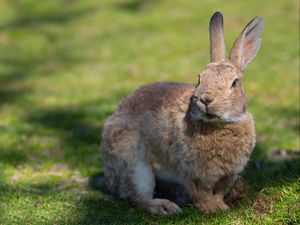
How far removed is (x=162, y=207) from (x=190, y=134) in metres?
0.87

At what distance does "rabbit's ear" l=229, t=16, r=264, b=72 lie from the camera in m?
5.88

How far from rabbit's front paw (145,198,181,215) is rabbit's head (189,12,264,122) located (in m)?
1.07

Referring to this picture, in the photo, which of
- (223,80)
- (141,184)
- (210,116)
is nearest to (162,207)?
(141,184)

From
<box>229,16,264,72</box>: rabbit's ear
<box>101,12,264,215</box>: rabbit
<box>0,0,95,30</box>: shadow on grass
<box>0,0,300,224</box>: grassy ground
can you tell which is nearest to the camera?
<box>101,12,264,215</box>: rabbit

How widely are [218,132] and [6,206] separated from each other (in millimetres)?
2369

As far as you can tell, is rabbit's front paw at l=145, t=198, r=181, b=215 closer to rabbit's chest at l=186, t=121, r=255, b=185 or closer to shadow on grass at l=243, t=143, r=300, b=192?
rabbit's chest at l=186, t=121, r=255, b=185

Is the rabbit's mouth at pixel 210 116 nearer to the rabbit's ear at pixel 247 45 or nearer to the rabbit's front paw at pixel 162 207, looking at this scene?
the rabbit's ear at pixel 247 45

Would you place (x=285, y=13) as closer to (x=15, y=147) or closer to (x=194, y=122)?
(x=15, y=147)

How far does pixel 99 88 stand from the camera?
12.5 metres

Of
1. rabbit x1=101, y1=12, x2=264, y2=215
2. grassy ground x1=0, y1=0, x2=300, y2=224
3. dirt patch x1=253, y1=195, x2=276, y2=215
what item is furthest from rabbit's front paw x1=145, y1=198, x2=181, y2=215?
dirt patch x1=253, y1=195, x2=276, y2=215

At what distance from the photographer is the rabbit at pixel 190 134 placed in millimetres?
5543

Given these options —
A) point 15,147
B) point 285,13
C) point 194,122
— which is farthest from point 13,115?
point 285,13

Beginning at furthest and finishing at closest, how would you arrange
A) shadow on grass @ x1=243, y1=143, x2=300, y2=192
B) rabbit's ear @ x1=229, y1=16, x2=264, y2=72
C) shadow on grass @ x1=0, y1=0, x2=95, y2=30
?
shadow on grass @ x1=0, y1=0, x2=95, y2=30 → shadow on grass @ x1=243, y1=143, x2=300, y2=192 → rabbit's ear @ x1=229, y1=16, x2=264, y2=72

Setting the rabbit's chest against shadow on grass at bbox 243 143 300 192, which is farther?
shadow on grass at bbox 243 143 300 192
